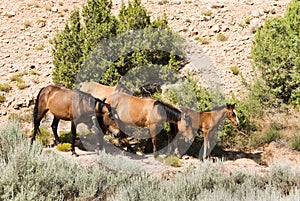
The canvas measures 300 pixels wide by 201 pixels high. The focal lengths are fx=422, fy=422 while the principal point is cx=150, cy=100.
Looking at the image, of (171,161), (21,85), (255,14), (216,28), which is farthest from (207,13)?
(171,161)

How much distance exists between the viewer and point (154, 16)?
2020 cm

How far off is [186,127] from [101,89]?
2859 mm

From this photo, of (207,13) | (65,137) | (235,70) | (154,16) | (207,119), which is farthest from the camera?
(207,13)

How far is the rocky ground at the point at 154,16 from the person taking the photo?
15620 mm

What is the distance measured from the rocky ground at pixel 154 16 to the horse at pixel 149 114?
3503 mm

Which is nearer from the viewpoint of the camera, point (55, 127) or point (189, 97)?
point (55, 127)

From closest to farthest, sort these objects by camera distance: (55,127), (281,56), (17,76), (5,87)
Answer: (55,127), (281,56), (5,87), (17,76)

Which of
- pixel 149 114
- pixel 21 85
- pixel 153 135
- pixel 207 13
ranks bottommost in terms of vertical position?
pixel 21 85

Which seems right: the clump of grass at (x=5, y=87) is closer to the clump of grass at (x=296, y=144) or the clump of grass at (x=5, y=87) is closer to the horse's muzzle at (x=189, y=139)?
the horse's muzzle at (x=189, y=139)

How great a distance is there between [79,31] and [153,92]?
3.46m

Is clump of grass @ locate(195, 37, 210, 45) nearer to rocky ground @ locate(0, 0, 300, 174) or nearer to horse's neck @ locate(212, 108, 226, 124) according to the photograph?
rocky ground @ locate(0, 0, 300, 174)

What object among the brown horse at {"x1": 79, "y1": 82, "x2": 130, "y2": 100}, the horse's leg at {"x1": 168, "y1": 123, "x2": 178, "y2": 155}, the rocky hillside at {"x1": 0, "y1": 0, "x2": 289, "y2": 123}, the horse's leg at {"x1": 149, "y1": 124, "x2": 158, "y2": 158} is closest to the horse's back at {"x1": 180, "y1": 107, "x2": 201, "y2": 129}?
the horse's leg at {"x1": 168, "y1": 123, "x2": 178, "y2": 155}

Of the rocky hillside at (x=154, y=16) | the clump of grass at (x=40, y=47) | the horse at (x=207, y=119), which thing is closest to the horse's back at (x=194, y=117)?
the horse at (x=207, y=119)

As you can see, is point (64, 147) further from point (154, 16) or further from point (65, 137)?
point (154, 16)
